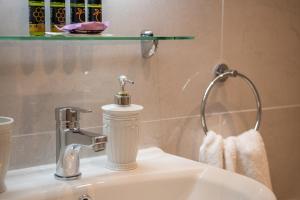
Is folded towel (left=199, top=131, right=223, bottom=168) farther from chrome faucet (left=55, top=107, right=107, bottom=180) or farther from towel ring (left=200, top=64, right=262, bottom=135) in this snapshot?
chrome faucet (left=55, top=107, right=107, bottom=180)

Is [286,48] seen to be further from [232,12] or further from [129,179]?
[129,179]

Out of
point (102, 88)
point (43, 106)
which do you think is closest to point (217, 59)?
point (102, 88)

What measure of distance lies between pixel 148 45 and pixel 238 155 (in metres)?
0.35

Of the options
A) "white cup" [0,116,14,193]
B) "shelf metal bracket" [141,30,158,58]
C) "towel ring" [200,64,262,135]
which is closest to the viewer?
"white cup" [0,116,14,193]

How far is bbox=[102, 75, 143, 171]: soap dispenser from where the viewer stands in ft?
3.07

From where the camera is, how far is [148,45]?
106 cm

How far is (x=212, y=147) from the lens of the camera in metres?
1.11

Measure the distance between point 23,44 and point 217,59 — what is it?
20.7 inches

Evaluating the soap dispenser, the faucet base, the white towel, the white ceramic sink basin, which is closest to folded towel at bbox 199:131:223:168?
the white towel

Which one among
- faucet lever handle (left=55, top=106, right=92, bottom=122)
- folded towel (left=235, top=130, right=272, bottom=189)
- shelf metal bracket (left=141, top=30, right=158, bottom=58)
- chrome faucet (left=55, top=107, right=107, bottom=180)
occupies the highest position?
shelf metal bracket (left=141, top=30, right=158, bottom=58)

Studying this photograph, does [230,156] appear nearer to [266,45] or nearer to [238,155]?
[238,155]

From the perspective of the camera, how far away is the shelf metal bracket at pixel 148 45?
1048 millimetres

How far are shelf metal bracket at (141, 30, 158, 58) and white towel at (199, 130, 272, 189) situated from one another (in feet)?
0.82

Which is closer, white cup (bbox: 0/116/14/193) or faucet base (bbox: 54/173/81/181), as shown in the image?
white cup (bbox: 0/116/14/193)
